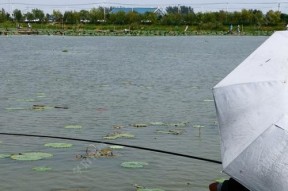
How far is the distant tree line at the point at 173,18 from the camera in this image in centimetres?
10197

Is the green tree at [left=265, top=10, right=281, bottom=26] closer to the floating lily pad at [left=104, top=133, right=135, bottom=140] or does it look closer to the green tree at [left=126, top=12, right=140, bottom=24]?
the green tree at [left=126, top=12, right=140, bottom=24]

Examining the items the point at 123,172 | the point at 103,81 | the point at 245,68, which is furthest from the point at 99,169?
the point at 103,81

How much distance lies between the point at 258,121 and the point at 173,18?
10091cm

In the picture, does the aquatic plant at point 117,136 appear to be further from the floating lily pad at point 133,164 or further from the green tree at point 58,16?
the green tree at point 58,16

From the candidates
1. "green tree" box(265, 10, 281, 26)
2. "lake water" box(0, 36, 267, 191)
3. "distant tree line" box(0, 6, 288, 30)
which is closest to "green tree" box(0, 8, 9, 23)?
"distant tree line" box(0, 6, 288, 30)

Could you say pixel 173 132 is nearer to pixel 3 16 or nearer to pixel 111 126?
pixel 111 126

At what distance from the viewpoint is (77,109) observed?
11547mm

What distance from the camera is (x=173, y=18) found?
103 meters

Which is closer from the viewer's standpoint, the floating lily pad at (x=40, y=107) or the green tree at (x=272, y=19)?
the floating lily pad at (x=40, y=107)

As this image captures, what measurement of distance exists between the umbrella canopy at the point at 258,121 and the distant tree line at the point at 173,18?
98010 mm

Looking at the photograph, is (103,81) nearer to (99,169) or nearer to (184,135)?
(184,135)

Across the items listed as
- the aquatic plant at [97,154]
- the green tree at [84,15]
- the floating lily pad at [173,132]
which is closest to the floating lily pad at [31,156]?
the aquatic plant at [97,154]

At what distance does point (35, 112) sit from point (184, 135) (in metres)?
3.36

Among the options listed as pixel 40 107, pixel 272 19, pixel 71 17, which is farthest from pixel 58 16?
pixel 40 107
